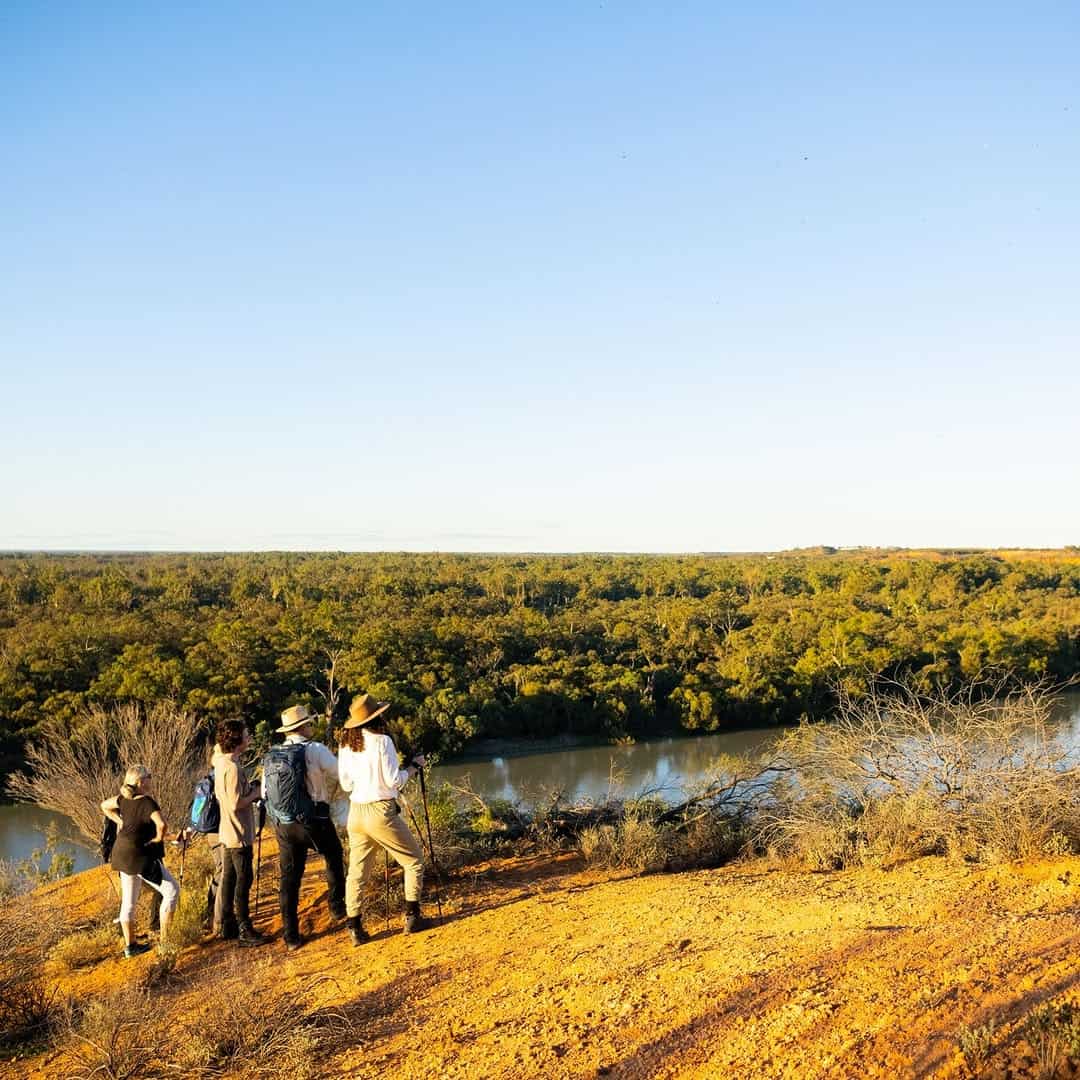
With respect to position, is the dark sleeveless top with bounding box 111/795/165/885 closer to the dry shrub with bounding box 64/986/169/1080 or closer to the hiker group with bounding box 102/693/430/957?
the hiker group with bounding box 102/693/430/957

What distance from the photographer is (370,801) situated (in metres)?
5.06

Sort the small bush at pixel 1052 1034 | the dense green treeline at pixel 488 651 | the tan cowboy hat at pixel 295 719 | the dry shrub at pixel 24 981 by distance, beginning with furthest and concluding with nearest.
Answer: the dense green treeline at pixel 488 651
the tan cowboy hat at pixel 295 719
the dry shrub at pixel 24 981
the small bush at pixel 1052 1034

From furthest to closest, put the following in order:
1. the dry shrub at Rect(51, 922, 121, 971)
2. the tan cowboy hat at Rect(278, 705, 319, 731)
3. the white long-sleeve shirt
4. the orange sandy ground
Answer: the dry shrub at Rect(51, 922, 121, 971) → the tan cowboy hat at Rect(278, 705, 319, 731) → the white long-sleeve shirt → the orange sandy ground

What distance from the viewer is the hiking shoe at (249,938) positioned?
5.45 m

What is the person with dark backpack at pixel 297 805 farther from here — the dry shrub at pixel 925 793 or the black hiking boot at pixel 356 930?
the dry shrub at pixel 925 793

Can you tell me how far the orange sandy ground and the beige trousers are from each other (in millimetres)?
316

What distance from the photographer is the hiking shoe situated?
5.45 meters

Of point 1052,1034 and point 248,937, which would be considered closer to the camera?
point 1052,1034

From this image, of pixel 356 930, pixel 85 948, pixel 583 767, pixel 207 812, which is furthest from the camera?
pixel 583 767

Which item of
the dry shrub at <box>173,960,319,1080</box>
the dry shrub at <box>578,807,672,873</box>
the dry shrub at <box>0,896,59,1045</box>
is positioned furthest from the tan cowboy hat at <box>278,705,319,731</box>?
the dry shrub at <box>578,807,672,873</box>

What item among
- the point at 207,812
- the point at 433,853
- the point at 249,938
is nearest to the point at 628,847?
the point at 433,853

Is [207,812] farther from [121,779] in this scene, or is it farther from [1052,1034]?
[1052,1034]

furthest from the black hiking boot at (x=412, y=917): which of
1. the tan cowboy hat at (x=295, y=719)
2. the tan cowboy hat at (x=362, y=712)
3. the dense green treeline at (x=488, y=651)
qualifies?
the dense green treeline at (x=488, y=651)

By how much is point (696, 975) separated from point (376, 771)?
6.71 feet
